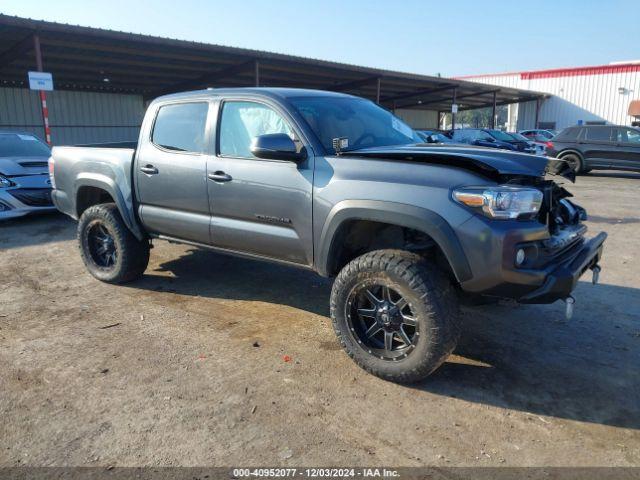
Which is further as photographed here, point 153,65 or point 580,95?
point 580,95

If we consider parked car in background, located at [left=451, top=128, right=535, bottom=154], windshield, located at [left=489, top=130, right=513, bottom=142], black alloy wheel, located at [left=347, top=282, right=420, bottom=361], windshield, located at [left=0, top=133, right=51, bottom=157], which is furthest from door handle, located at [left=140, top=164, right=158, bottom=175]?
windshield, located at [left=489, top=130, right=513, bottom=142]

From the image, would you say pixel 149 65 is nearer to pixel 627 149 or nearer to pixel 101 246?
pixel 101 246

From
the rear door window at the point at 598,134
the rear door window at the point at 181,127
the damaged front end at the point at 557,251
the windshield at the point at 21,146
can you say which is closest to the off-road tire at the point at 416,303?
the damaged front end at the point at 557,251

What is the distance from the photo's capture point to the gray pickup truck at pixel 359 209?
286 centimetres

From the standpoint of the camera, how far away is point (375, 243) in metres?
3.69

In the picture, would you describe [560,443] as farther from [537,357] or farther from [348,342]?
[348,342]

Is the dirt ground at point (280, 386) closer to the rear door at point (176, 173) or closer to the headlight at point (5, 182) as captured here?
the rear door at point (176, 173)

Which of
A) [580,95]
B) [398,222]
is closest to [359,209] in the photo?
[398,222]

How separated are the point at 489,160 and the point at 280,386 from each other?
6.22 ft

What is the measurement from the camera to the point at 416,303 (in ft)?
9.74

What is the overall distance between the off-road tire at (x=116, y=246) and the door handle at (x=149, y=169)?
0.63 meters

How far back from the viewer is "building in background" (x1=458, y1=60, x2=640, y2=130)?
3384 cm

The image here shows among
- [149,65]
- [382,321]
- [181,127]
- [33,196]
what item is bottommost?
[382,321]

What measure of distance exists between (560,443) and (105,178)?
4.37 m
